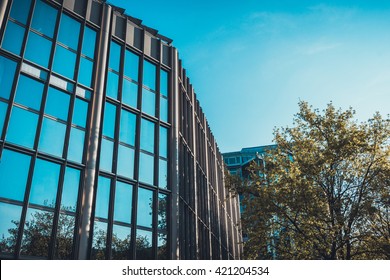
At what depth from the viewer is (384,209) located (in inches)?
820

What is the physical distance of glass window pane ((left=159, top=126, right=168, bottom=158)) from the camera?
1852 cm

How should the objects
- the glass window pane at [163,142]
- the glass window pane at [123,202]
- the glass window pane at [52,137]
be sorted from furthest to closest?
the glass window pane at [163,142] → the glass window pane at [123,202] → the glass window pane at [52,137]

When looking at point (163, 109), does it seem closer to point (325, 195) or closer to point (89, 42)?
point (89, 42)

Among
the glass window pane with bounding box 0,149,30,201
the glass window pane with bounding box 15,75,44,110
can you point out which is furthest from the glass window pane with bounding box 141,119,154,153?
the glass window pane with bounding box 0,149,30,201

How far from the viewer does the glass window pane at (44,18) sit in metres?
15.6

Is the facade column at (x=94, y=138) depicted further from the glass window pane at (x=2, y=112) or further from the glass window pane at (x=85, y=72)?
the glass window pane at (x=2, y=112)

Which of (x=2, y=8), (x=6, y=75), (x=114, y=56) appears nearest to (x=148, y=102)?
(x=114, y=56)

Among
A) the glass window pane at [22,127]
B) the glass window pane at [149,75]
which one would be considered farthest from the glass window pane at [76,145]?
the glass window pane at [149,75]

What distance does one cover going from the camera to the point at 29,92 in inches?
566

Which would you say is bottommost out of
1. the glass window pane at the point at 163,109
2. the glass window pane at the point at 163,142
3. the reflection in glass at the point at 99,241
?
the reflection in glass at the point at 99,241

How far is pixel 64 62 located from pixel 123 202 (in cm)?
682

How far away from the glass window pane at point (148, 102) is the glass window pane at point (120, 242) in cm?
638
